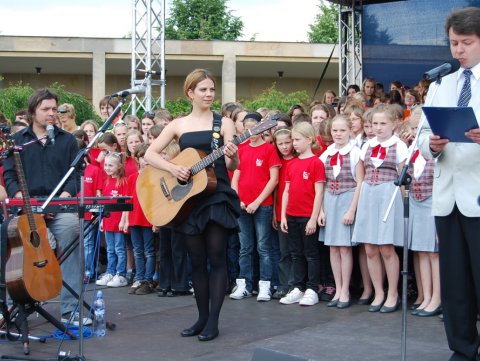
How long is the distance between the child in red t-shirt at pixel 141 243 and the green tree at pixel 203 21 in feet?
135

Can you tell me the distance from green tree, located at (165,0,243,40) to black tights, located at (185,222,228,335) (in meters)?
43.8

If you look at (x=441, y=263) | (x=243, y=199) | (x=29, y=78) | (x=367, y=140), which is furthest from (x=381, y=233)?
(x=29, y=78)

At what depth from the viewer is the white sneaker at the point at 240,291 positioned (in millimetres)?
8227

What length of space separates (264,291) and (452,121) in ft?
13.5

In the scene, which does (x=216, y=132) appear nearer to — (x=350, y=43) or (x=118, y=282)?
(x=118, y=282)

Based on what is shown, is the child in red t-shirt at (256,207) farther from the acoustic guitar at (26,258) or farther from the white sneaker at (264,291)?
the acoustic guitar at (26,258)

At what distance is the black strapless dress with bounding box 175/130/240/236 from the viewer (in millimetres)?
6359

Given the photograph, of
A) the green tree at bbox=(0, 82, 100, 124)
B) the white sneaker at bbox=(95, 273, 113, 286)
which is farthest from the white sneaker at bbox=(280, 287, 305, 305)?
the green tree at bbox=(0, 82, 100, 124)

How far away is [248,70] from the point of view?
39656 millimetres

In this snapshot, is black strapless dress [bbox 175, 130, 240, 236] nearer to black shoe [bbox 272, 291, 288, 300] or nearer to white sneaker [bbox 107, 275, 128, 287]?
black shoe [bbox 272, 291, 288, 300]

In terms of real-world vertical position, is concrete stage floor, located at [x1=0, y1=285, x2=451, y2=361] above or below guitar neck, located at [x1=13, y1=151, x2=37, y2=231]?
below

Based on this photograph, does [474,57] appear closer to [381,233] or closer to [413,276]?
[381,233]

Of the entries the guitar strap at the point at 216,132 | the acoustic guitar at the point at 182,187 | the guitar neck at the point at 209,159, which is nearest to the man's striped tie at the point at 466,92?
the acoustic guitar at the point at 182,187

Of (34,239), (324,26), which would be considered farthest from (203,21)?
(34,239)
